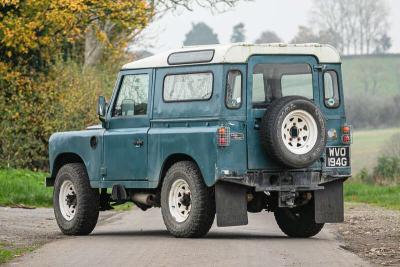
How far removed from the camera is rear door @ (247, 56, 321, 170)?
17.1 metres

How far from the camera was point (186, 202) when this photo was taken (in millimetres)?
17547

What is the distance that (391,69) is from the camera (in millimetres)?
85688

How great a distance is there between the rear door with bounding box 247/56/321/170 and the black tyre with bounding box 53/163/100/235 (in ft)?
9.98

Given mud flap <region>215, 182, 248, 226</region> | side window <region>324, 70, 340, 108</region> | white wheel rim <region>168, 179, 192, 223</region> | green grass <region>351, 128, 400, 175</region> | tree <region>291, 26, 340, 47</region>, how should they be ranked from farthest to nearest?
tree <region>291, 26, 340, 47</region> → green grass <region>351, 128, 400, 175</region> → side window <region>324, 70, 340, 108</region> → white wheel rim <region>168, 179, 192, 223</region> → mud flap <region>215, 182, 248, 226</region>

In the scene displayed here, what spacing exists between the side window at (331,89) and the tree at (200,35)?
175078mm

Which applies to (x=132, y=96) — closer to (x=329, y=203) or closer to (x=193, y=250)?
(x=329, y=203)

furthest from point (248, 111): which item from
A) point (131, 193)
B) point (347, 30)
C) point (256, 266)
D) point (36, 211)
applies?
point (347, 30)

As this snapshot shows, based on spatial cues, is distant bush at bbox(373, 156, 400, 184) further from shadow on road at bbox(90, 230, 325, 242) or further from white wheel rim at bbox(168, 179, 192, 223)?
white wheel rim at bbox(168, 179, 192, 223)

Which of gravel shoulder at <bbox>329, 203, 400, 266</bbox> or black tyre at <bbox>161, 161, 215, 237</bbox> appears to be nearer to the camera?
gravel shoulder at <bbox>329, 203, 400, 266</bbox>

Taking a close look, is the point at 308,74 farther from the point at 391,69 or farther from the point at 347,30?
the point at 347,30

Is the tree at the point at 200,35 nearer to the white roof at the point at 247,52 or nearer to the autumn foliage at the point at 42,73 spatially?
the autumn foliage at the point at 42,73

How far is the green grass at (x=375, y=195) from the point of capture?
98.0 ft

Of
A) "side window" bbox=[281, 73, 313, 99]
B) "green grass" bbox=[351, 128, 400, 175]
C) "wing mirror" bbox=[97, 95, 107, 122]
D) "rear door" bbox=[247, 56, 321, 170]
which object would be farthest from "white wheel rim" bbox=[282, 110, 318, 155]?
"green grass" bbox=[351, 128, 400, 175]

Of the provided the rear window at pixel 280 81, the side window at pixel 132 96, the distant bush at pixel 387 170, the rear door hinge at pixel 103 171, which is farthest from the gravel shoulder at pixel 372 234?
the distant bush at pixel 387 170
